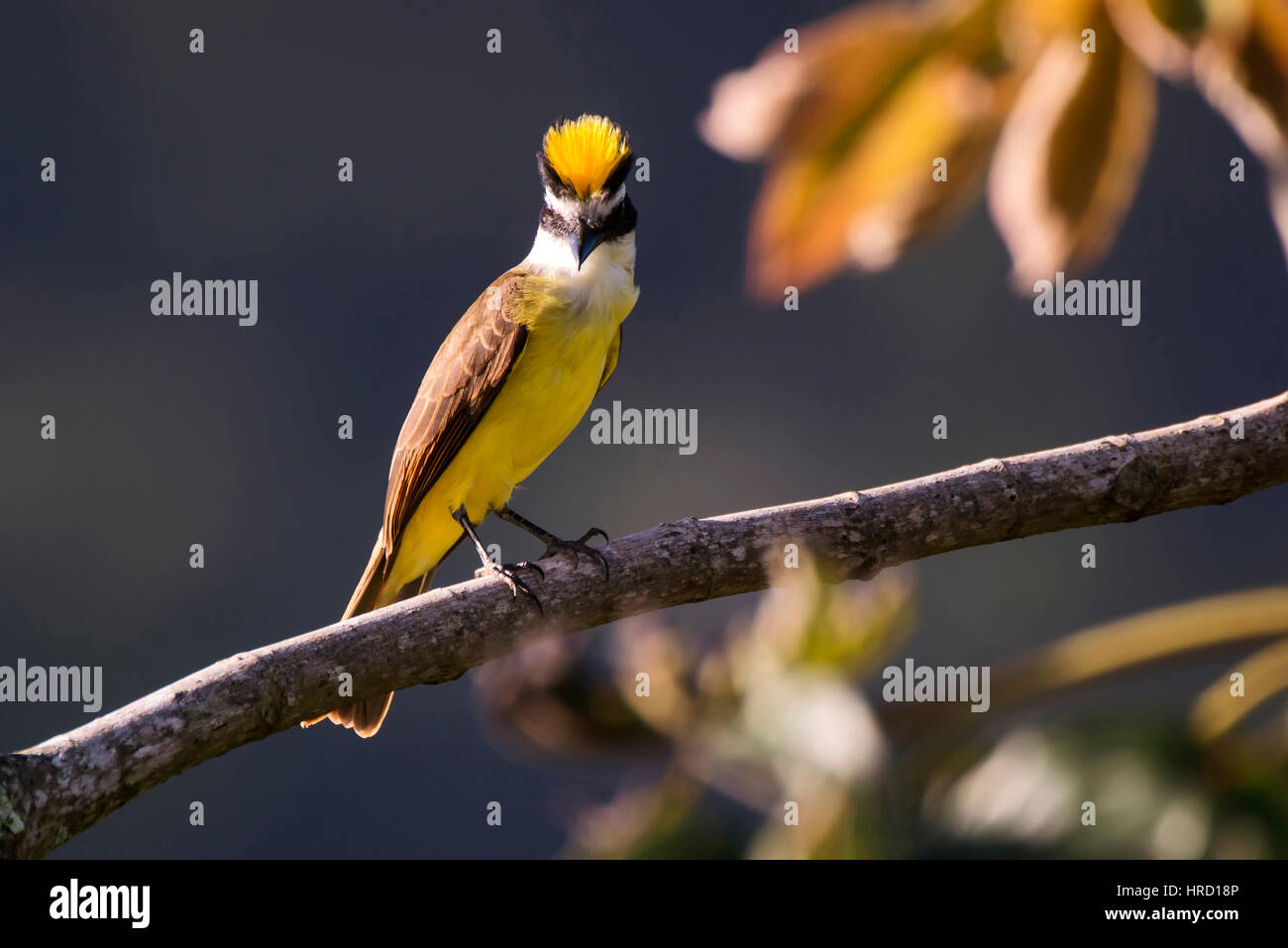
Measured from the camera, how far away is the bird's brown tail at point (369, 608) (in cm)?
222

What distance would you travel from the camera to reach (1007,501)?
1575 millimetres

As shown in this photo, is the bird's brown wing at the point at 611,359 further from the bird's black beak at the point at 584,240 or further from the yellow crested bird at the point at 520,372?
the bird's black beak at the point at 584,240

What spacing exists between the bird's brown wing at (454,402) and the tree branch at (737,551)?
0.65 meters

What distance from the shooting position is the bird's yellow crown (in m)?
2.36

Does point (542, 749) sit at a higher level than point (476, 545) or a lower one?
lower

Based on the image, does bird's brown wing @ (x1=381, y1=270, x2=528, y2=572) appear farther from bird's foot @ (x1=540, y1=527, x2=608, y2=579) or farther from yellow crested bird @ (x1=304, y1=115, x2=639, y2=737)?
bird's foot @ (x1=540, y1=527, x2=608, y2=579)

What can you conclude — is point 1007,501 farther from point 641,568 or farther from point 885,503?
point 641,568

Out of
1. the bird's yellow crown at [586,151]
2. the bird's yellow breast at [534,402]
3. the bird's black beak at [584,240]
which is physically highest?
the bird's yellow crown at [586,151]

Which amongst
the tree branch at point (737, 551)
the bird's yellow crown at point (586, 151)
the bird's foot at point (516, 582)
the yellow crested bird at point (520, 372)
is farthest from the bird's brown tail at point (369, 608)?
the bird's yellow crown at point (586, 151)

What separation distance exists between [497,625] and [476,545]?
651 millimetres

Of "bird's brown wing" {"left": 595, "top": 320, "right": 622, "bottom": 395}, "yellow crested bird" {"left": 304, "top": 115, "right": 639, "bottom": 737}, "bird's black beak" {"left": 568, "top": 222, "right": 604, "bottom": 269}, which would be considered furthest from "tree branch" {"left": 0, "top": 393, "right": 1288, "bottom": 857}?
"bird's brown wing" {"left": 595, "top": 320, "right": 622, "bottom": 395}

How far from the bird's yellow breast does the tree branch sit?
2.08ft

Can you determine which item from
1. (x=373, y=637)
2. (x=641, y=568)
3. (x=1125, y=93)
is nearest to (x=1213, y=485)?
(x=641, y=568)
